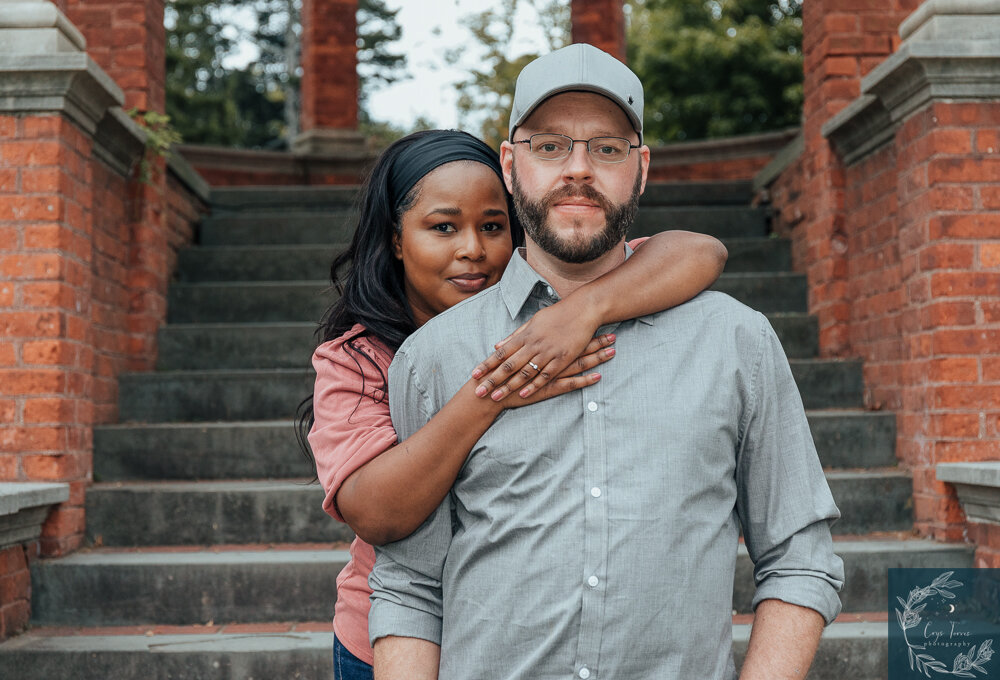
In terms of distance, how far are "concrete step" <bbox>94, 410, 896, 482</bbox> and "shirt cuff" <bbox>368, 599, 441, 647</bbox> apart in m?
2.66

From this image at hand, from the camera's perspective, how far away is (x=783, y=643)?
1329mm

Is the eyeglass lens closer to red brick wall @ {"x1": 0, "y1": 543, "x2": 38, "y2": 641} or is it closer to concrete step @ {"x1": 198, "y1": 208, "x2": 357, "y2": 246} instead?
red brick wall @ {"x1": 0, "y1": 543, "x2": 38, "y2": 641}

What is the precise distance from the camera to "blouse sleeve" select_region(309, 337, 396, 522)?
4.92ft

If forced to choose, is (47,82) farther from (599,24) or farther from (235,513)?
(599,24)

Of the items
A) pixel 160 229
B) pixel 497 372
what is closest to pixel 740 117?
pixel 160 229

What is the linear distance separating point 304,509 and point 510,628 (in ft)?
8.30

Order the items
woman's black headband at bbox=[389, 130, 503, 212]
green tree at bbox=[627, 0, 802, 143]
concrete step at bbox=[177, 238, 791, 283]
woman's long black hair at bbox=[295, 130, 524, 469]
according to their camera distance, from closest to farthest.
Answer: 1. woman's long black hair at bbox=[295, 130, 524, 469]
2. woman's black headband at bbox=[389, 130, 503, 212]
3. concrete step at bbox=[177, 238, 791, 283]
4. green tree at bbox=[627, 0, 802, 143]

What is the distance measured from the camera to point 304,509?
146 inches

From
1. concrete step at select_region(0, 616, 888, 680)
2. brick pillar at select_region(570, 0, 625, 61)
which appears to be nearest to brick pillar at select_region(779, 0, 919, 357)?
concrete step at select_region(0, 616, 888, 680)

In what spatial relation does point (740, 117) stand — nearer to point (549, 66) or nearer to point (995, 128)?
point (995, 128)

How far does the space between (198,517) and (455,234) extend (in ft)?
7.79

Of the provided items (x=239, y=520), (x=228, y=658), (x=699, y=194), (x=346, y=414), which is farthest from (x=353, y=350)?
(x=699, y=194)

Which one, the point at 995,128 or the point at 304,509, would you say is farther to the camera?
the point at 304,509

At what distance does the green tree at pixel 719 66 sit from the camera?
18.6m
